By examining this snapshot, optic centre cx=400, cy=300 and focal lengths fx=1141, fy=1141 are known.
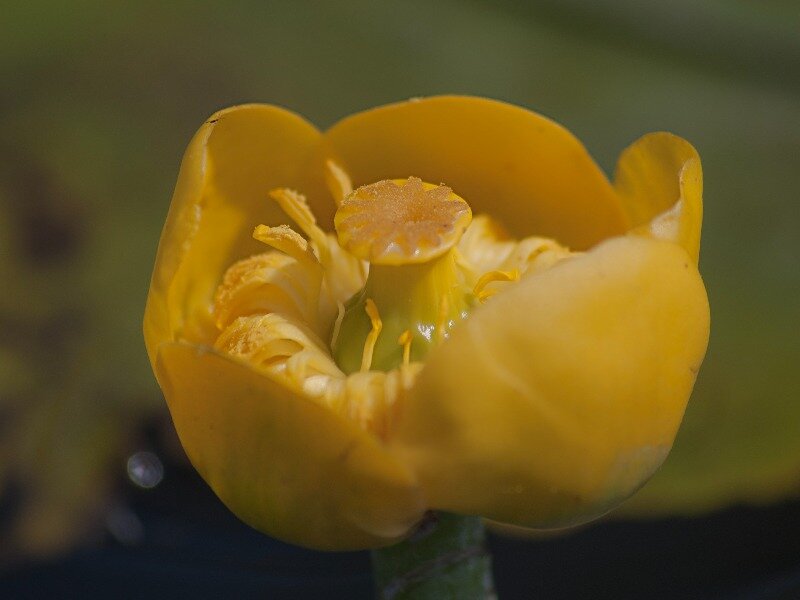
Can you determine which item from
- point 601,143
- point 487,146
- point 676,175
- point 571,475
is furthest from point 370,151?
point 601,143

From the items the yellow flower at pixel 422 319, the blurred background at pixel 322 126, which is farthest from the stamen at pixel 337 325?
the blurred background at pixel 322 126

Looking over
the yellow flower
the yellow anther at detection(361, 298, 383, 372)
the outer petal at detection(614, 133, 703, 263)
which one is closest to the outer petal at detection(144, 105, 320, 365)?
the yellow flower

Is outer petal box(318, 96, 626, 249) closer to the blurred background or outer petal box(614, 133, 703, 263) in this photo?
outer petal box(614, 133, 703, 263)

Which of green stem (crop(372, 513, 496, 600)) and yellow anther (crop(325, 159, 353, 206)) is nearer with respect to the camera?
green stem (crop(372, 513, 496, 600))

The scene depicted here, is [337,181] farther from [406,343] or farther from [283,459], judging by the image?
[283,459]

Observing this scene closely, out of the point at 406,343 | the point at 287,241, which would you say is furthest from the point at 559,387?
the point at 287,241

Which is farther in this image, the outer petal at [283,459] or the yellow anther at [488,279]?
the yellow anther at [488,279]

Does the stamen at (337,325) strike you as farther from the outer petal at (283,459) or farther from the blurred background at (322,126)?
the blurred background at (322,126)
